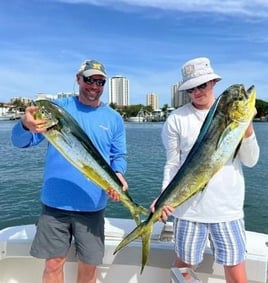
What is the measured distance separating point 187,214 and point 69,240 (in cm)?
87

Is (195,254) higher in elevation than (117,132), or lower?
lower

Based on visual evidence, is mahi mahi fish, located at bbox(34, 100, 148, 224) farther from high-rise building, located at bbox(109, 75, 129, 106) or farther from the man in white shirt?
high-rise building, located at bbox(109, 75, 129, 106)

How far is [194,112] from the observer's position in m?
2.53

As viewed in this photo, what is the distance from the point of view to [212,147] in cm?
226

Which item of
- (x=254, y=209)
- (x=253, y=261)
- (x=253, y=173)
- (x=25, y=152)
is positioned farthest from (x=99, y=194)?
(x=25, y=152)

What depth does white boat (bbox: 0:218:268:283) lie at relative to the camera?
291 cm

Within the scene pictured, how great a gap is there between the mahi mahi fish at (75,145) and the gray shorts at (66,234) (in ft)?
0.99

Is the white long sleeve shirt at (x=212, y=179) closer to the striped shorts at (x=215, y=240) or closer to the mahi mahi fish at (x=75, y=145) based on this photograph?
the striped shorts at (x=215, y=240)

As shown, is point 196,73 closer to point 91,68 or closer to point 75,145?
point 91,68

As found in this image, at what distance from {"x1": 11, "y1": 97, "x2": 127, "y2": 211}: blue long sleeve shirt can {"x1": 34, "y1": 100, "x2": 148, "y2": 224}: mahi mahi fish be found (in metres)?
0.16

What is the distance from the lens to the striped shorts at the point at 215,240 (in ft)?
8.05

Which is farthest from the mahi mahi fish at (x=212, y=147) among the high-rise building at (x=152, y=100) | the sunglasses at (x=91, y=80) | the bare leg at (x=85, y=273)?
the high-rise building at (x=152, y=100)

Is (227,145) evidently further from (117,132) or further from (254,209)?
(254,209)

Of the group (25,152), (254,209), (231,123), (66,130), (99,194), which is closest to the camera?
(231,123)
